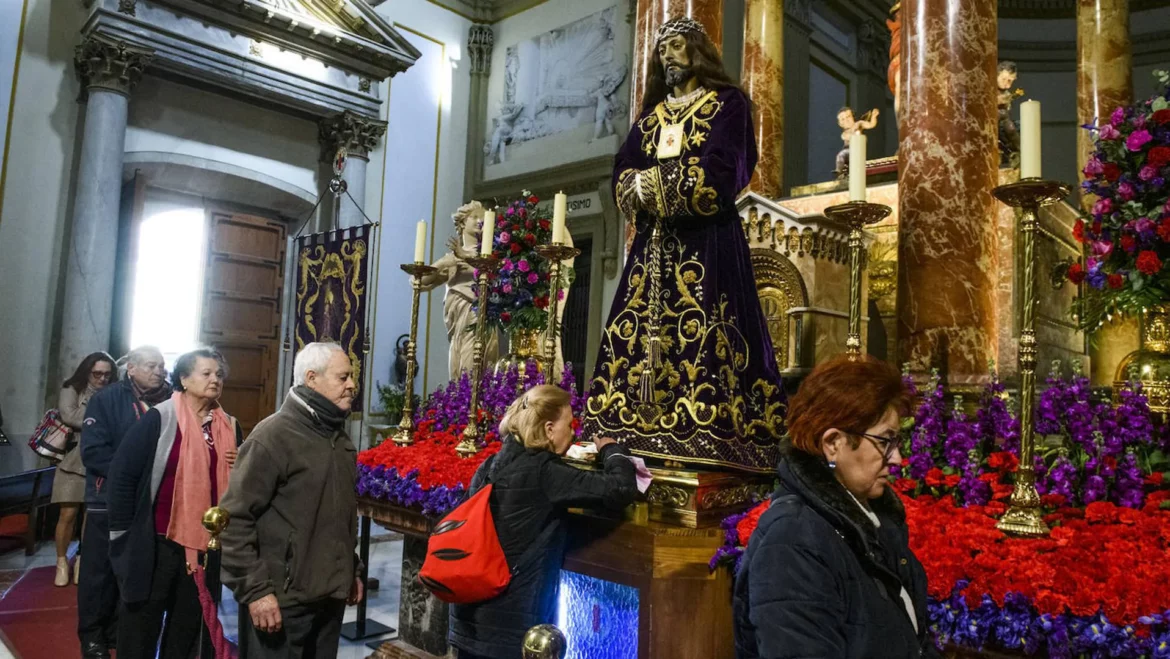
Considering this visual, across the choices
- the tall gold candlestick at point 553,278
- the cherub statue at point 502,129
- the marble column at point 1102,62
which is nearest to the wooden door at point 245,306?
the cherub statue at point 502,129

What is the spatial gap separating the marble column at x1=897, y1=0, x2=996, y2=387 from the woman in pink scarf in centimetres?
380

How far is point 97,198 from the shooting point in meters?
9.29

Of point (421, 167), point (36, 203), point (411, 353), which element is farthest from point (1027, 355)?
point (421, 167)

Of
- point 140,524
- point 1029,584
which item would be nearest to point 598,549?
point 1029,584

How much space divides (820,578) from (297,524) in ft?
6.61

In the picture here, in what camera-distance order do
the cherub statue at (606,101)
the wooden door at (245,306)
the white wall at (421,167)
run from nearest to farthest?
the wooden door at (245,306)
the cherub statue at (606,101)
the white wall at (421,167)

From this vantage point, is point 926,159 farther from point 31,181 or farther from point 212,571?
point 31,181

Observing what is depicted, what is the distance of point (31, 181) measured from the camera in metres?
9.60

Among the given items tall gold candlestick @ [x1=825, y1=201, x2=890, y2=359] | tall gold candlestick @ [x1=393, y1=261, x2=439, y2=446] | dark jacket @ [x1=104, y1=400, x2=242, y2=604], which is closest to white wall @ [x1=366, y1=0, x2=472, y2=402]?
tall gold candlestick @ [x1=393, y1=261, x2=439, y2=446]

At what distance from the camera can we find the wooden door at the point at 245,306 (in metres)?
11.3

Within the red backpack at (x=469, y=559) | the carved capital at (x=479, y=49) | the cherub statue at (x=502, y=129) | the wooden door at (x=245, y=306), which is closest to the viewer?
the red backpack at (x=469, y=559)

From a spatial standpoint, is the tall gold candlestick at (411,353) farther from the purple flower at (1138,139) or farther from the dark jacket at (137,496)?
the purple flower at (1138,139)

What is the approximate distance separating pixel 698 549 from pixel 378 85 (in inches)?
423

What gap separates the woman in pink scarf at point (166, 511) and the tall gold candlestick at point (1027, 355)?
3.32 metres
